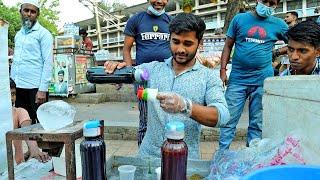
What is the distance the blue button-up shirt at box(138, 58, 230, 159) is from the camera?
5.64 ft

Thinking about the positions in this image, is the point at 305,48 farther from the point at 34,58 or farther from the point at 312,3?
the point at 312,3

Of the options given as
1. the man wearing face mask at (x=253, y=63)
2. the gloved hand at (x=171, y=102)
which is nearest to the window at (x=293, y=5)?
the man wearing face mask at (x=253, y=63)

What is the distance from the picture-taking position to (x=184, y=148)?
1.12 m

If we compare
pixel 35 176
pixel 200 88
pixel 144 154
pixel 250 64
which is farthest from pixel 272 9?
pixel 35 176

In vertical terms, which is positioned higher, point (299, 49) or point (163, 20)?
point (163, 20)

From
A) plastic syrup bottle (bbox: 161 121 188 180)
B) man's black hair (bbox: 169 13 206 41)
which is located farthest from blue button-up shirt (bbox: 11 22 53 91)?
plastic syrup bottle (bbox: 161 121 188 180)

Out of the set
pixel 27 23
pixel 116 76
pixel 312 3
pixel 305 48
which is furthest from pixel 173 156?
pixel 312 3

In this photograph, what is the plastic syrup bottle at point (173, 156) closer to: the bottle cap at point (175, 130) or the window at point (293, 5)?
the bottle cap at point (175, 130)

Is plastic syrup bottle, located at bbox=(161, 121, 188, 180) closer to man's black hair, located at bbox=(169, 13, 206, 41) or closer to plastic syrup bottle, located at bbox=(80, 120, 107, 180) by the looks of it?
plastic syrup bottle, located at bbox=(80, 120, 107, 180)

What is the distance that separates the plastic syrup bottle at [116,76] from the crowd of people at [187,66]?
3 cm

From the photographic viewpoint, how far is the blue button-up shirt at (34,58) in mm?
3309

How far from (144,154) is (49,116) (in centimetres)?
59

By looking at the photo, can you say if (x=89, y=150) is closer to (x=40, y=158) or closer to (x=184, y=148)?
(x=184, y=148)

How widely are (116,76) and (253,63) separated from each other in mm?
1913
